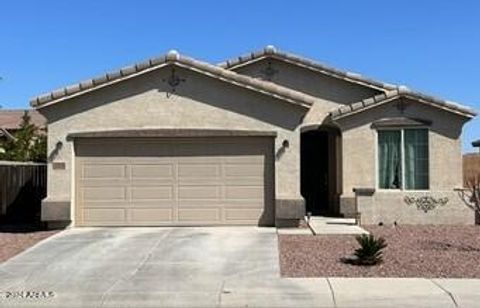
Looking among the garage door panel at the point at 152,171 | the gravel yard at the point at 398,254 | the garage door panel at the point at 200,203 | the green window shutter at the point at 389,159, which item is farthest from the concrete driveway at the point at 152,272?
the green window shutter at the point at 389,159

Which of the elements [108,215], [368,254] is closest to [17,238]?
[108,215]

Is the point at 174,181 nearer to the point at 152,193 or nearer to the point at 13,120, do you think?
the point at 152,193

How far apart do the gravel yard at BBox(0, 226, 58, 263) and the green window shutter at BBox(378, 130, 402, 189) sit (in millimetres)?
9338

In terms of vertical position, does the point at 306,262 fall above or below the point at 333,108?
below

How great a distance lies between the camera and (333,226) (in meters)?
20.5

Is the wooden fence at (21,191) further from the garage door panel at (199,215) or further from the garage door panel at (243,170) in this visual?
the garage door panel at (243,170)

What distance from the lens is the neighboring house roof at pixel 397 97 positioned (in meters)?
22.7

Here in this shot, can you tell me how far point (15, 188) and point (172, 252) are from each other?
918 cm

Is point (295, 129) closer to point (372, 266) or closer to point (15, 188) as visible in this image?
point (372, 266)

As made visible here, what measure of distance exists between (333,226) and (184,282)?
326 inches

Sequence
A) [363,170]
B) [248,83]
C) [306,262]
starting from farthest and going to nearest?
[363,170]
[248,83]
[306,262]

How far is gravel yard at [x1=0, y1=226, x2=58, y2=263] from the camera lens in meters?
16.8

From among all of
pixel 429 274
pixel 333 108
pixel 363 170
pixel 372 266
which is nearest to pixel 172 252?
pixel 372 266

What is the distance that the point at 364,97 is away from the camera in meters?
25.3
